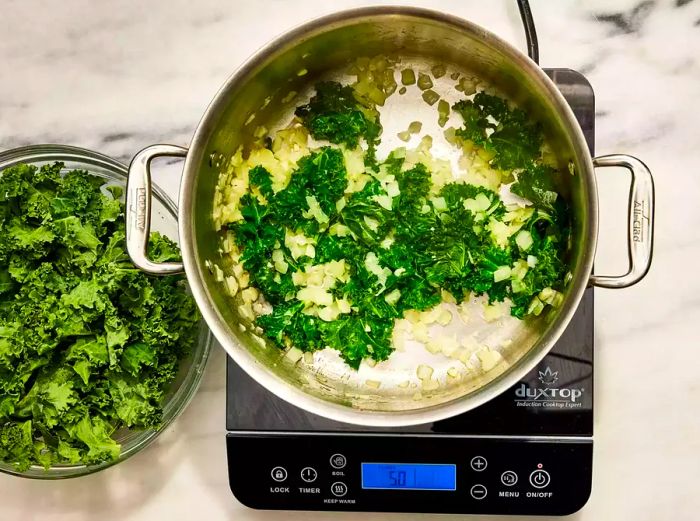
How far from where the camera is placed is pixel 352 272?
4.24ft

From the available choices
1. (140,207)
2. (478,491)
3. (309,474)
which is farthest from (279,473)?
(140,207)

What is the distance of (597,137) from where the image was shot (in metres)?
1.30

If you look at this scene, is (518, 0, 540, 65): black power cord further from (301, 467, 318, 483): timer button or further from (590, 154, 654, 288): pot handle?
(301, 467, 318, 483): timer button

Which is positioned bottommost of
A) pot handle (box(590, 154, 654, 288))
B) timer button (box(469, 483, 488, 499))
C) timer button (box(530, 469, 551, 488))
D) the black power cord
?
timer button (box(469, 483, 488, 499))

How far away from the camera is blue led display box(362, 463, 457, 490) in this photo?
1254 mm

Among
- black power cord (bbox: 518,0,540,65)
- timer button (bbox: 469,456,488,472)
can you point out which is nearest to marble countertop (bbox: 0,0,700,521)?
black power cord (bbox: 518,0,540,65)

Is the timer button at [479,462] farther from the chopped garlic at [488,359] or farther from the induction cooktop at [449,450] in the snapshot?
the chopped garlic at [488,359]

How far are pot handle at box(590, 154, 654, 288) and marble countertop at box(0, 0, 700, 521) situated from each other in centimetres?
24

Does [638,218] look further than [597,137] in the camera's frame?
No

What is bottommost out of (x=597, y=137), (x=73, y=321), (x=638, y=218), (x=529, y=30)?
(x=73, y=321)

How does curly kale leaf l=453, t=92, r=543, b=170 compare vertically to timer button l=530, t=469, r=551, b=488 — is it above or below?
above

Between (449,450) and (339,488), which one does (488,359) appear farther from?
(339,488)

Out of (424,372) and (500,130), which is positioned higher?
(500,130)

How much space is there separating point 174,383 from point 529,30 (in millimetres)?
829
